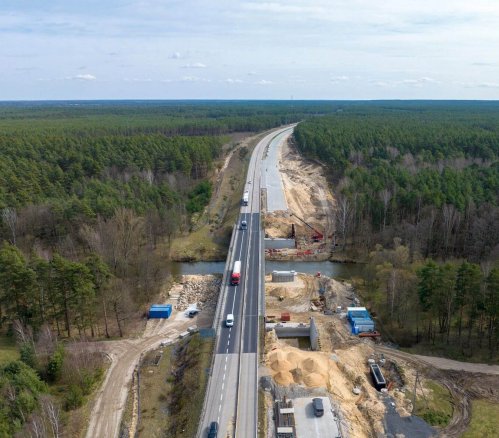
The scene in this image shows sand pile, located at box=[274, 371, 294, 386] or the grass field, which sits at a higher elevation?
sand pile, located at box=[274, 371, 294, 386]

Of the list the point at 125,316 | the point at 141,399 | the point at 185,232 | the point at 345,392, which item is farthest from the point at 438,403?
the point at 185,232

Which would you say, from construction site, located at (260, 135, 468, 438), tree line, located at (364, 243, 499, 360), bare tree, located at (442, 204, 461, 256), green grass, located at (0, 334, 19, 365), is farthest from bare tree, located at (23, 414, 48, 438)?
bare tree, located at (442, 204, 461, 256)

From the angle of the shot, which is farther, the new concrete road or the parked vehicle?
the parked vehicle

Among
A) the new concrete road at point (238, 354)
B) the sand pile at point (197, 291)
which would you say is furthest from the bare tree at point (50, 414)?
the sand pile at point (197, 291)

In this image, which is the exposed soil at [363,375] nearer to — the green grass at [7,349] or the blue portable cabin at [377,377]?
the blue portable cabin at [377,377]

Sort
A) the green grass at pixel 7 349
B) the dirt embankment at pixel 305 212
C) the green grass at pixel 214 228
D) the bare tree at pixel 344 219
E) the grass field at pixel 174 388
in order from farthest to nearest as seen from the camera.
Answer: the dirt embankment at pixel 305 212, the bare tree at pixel 344 219, the green grass at pixel 214 228, the green grass at pixel 7 349, the grass field at pixel 174 388

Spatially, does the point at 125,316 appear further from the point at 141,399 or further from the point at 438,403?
the point at 438,403

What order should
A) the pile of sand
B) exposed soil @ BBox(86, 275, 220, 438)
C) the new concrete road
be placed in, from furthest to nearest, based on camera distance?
exposed soil @ BBox(86, 275, 220, 438) → the pile of sand → the new concrete road

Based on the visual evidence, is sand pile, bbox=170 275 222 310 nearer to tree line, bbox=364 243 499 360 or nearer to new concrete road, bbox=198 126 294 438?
new concrete road, bbox=198 126 294 438
